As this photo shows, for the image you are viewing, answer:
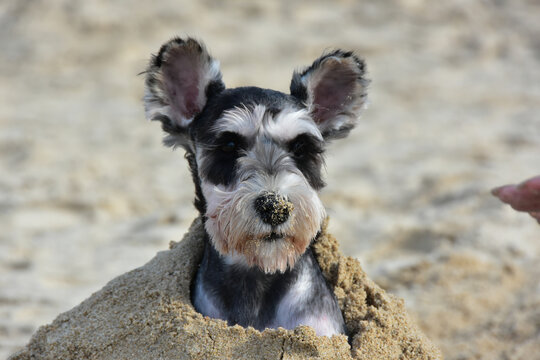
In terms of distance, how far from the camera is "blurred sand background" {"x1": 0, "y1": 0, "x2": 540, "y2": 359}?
7.12m

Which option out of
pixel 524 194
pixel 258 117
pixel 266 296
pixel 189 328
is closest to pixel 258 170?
pixel 258 117

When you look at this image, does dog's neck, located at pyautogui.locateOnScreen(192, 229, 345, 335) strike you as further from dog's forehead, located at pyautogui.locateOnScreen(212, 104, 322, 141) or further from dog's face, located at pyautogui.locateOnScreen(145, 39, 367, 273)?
dog's forehead, located at pyautogui.locateOnScreen(212, 104, 322, 141)

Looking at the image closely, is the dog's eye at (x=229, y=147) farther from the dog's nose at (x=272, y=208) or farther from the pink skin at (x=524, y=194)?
the pink skin at (x=524, y=194)

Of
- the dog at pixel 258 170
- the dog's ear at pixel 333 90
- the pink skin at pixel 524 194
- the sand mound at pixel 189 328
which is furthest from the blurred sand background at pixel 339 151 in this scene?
the pink skin at pixel 524 194

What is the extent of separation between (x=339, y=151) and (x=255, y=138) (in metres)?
7.00

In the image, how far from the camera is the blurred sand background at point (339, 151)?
7117mm

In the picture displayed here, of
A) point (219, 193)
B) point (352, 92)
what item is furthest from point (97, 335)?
point (352, 92)

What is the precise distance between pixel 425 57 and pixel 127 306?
37.1 feet

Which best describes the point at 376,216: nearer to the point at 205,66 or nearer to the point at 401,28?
the point at 205,66

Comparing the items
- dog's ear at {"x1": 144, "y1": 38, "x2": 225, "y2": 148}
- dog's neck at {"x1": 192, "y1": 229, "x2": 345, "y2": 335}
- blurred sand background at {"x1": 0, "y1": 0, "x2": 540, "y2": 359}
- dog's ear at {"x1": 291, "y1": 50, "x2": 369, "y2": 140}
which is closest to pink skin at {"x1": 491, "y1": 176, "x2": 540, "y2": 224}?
dog's neck at {"x1": 192, "y1": 229, "x2": 345, "y2": 335}

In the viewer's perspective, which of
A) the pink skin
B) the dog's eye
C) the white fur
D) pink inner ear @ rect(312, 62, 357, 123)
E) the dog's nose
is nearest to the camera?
the pink skin

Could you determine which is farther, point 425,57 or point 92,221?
point 425,57

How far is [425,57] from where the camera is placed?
1421 centimetres

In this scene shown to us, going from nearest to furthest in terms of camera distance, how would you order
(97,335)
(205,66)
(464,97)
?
(97,335)
(205,66)
(464,97)
